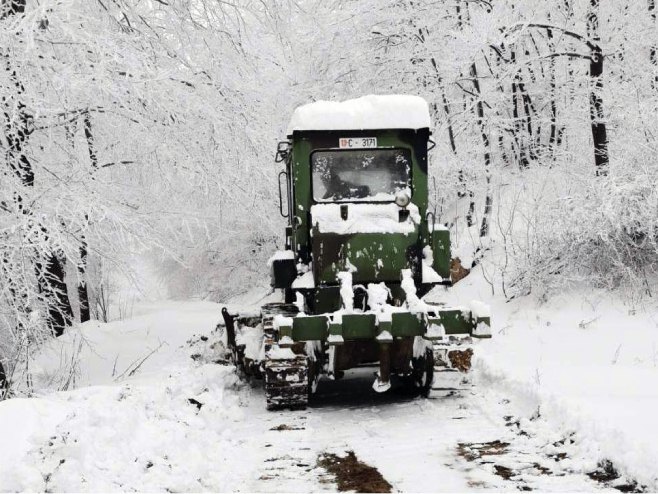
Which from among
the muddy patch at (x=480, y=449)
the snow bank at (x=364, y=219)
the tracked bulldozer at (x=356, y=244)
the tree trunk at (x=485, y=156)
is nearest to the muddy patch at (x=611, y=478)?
the muddy patch at (x=480, y=449)

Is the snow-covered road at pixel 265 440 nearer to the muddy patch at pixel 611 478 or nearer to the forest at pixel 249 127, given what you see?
the muddy patch at pixel 611 478

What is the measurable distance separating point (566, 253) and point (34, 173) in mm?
8670

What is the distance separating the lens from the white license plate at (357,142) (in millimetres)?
7383

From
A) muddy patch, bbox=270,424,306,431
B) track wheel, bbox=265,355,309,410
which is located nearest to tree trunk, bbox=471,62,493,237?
track wheel, bbox=265,355,309,410

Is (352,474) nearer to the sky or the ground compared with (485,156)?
Answer: nearer to the ground

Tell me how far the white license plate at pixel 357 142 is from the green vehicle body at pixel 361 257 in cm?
3

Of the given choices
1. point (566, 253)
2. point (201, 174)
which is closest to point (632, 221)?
point (566, 253)

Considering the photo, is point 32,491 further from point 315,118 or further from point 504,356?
point 504,356

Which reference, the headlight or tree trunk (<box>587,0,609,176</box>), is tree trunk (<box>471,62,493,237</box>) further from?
the headlight

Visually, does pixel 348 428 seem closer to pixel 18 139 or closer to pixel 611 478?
pixel 611 478

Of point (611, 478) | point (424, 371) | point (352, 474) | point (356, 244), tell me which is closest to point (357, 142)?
point (356, 244)

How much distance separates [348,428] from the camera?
6.23 meters

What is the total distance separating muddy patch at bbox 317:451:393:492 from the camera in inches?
180

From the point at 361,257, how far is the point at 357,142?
129cm
